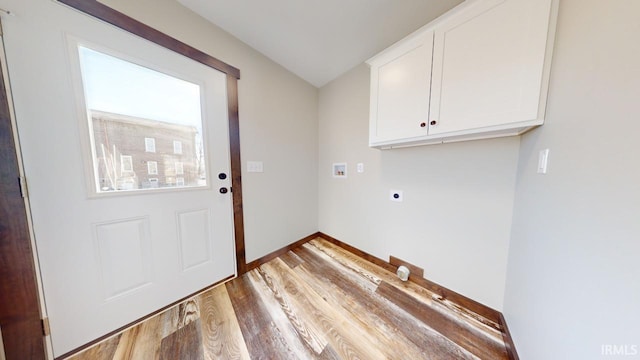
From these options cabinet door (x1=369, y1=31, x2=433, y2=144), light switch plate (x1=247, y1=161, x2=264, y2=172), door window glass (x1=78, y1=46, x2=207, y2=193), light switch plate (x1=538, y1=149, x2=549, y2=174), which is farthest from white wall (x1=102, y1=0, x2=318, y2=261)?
light switch plate (x1=538, y1=149, x2=549, y2=174)

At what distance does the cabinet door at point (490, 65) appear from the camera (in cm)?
85

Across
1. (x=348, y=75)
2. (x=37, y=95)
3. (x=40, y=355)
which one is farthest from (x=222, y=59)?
(x=40, y=355)

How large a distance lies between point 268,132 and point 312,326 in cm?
177

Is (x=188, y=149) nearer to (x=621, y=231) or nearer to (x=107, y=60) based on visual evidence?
(x=107, y=60)

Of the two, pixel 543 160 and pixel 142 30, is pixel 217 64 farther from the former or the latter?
pixel 543 160

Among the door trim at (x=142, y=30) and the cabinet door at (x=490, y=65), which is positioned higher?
the door trim at (x=142, y=30)

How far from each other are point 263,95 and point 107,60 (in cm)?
106

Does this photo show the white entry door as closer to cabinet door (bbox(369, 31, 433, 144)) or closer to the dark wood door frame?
the dark wood door frame

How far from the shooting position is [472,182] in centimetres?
129

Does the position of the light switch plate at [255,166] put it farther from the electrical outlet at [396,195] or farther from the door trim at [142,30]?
the electrical outlet at [396,195]

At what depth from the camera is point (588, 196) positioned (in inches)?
23.7

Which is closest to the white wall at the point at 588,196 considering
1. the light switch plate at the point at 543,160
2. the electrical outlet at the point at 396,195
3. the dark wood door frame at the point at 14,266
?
the light switch plate at the point at 543,160

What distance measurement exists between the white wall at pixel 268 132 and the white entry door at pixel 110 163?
23 centimetres

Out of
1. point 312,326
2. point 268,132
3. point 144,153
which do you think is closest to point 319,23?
point 268,132
